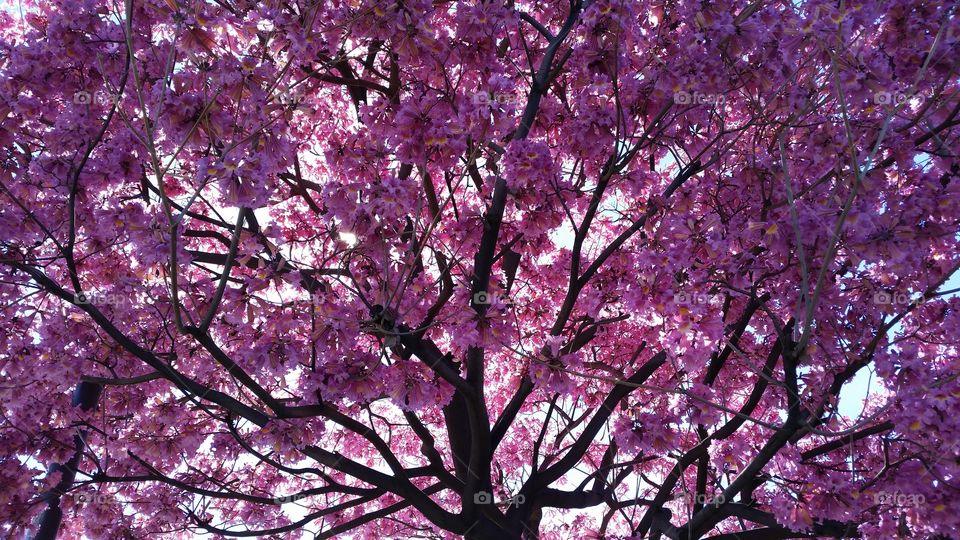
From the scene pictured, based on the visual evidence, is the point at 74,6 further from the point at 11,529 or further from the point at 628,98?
the point at 11,529

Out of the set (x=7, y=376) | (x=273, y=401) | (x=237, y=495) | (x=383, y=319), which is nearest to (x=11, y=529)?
(x=7, y=376)

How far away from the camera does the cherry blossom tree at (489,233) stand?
4578mm

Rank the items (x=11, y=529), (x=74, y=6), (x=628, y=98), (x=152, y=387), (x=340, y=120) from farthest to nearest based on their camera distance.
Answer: (x=340, y=120)
(x=152, y=387)
(x=11, y=529)
(x=628, y=98)
(x=74, y=6)

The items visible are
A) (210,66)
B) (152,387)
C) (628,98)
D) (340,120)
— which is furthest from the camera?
(340,120)

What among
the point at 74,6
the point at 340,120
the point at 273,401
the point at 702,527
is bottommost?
the point at 702,527

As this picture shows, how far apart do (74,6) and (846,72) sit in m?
5.71

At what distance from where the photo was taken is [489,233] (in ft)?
17.4

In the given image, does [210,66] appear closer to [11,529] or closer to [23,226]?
[23,226]

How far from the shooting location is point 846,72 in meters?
4.84

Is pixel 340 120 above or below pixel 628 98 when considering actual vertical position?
above

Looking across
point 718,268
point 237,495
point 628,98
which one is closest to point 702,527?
point 718,268

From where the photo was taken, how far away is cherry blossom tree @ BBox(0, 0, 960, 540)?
15.0 ft

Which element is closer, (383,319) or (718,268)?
(383,319)

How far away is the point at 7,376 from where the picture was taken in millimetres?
6262
